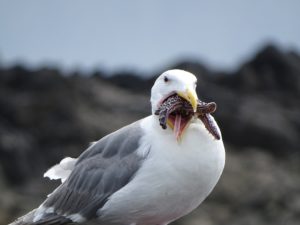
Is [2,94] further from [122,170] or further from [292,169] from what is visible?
[122,170]

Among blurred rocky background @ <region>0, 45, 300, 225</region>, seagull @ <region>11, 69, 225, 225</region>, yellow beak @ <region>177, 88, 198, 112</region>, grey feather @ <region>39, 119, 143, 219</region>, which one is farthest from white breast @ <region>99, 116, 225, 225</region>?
blurred rocky background @ <region>0, 45, 300, 225</region>

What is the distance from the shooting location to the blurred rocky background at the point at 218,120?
1538 centimetres

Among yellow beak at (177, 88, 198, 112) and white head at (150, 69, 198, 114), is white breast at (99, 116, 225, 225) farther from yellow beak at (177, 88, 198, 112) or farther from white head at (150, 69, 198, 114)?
yellow beak at (177, 88, 198, 112)

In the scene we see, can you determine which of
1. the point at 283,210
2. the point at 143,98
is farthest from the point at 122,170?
the point at 143,98

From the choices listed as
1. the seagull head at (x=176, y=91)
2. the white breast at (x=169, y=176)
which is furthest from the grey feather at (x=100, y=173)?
the seagull head at (x=176, y=91)

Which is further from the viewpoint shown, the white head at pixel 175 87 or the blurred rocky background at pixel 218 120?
the blurred rocky background at pixel 218 120

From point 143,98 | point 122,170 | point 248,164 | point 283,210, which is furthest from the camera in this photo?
point 143,98

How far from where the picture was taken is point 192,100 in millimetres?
6680

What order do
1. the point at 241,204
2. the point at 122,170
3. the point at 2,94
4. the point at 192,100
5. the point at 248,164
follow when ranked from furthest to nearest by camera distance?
the point at 2,94 < the point at 248,164 < the point at 241,204 < the point at 122,170 < the point at 192,100

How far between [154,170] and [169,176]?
133 millimetres

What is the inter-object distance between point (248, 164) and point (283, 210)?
297cm

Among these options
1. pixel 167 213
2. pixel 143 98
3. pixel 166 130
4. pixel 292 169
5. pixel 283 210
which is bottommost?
pixel 167 213

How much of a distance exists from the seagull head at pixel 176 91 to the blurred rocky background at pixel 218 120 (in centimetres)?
735

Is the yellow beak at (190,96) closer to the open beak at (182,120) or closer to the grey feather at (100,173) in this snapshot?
the open beak at (182,120)
